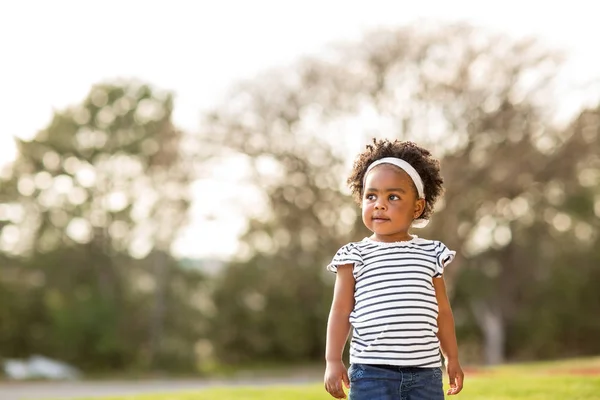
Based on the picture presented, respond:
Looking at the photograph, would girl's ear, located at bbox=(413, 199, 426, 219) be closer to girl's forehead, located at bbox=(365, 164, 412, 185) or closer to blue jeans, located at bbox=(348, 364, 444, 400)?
girl's forehead, located at bbox=(365, 164, 412, 185)

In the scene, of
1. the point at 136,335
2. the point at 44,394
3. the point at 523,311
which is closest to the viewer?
the point at 44,394

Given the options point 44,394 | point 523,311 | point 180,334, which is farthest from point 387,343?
point 523,311

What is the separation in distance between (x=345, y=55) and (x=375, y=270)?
2117cm

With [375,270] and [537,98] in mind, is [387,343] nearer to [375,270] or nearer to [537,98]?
[375,270]

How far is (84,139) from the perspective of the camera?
96.0ft

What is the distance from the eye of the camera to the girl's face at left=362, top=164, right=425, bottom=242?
4.12 metres

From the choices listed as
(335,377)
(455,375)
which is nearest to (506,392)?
(455,375)

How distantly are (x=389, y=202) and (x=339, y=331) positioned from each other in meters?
0.58

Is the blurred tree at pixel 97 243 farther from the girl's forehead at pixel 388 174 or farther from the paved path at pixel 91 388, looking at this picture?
the girl's forehead at pixel 388 174

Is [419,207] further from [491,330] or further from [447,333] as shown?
[491,330]

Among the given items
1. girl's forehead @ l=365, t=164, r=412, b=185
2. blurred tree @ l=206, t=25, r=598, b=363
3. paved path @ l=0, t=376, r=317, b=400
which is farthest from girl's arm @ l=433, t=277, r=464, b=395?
blurred tree @ l=206, t=25, r=598, b=363

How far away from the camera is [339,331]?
404 cm

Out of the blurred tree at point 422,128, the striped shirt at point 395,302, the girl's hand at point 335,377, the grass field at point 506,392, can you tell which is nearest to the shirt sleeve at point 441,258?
the striped shirt at point 395,302

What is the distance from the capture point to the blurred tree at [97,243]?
28203 mm
